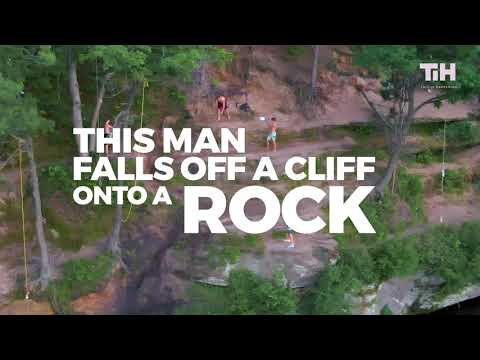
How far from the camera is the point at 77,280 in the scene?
33.7 ft

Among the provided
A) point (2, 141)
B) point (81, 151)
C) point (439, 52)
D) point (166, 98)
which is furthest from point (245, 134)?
point (2, 141)

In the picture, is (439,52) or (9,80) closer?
(9,80)

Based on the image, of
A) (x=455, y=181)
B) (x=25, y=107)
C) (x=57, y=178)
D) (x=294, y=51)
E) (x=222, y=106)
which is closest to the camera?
(x=25, y=107)

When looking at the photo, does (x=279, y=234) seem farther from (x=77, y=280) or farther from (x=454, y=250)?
(x=77, y=280)

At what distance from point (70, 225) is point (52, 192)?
28.2 inches

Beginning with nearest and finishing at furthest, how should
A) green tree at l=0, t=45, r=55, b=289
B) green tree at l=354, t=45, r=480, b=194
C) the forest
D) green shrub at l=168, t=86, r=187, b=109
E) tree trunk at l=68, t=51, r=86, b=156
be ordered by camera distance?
1. green tree at l=0, t=45, r=55, b=289
2. green tree at l=354, t=45, r=480, b=194
3. the forest
4. tree trunk at l=68, t=51, r=86, b=156
5. green shrub at l=168, t=86, r=187, b=109

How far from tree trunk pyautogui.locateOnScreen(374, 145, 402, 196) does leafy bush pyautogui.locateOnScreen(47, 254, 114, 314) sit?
5.27m

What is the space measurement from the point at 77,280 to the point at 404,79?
7.23m

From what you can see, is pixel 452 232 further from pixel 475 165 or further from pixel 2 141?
pixel 2 141

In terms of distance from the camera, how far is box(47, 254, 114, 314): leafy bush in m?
10.1

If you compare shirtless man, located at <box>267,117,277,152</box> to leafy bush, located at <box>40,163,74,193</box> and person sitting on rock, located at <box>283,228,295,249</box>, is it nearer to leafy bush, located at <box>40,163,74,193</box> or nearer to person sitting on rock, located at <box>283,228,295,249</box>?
person sitting on rock, located at <box>283,228,295,249</box>

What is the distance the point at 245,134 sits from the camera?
10242 millimetres

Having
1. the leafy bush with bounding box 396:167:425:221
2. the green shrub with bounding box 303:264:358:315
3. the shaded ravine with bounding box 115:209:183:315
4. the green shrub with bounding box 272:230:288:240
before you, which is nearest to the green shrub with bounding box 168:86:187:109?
the shaded ravine with bounding box 115:209:183:315

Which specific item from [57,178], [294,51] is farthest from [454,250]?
[57,178]
